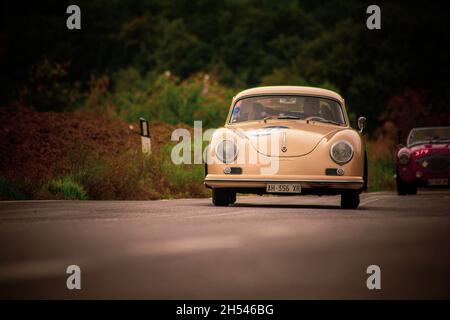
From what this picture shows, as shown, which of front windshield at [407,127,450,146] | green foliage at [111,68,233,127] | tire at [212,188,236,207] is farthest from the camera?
green foliage at [111,68,233,127]

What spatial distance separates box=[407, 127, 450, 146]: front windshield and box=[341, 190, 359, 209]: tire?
7.57m

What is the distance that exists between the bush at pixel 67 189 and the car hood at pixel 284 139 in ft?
11.9

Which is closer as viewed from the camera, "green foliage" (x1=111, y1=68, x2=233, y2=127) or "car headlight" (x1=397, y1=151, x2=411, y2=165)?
"car headlight" (x1=397, y1=151, x2=411, y2=165)

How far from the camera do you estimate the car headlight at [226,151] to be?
13.7 m

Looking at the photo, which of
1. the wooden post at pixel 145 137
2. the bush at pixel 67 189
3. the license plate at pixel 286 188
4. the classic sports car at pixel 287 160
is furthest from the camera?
the wooden post at pixel 145 137

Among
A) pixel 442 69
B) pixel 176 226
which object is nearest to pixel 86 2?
pixel 442 69

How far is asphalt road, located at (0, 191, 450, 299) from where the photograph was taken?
6402 millimetres

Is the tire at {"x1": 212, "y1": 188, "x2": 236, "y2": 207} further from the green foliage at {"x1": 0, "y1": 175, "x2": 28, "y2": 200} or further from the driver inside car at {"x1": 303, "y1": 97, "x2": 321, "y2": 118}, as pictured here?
the green foliage at {"x1": 0, "y1": 175, "x2": 28, "y2": 200}

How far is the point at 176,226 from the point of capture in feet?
34.9

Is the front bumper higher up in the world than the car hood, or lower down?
lower down

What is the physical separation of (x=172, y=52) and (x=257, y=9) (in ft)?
35.3

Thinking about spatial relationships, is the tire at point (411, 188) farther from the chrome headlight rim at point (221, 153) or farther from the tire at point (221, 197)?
the chrome headlight rim at point (221, 153)

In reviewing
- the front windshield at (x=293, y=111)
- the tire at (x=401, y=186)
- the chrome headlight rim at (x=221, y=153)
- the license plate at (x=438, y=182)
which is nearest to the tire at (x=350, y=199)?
the front windshield at (x=293, y=111)

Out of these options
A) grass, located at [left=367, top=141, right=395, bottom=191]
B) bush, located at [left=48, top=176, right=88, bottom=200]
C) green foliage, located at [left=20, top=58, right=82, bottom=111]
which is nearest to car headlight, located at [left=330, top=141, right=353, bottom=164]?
bush, located at [left=48, top=176, right=88, bottom=200]
